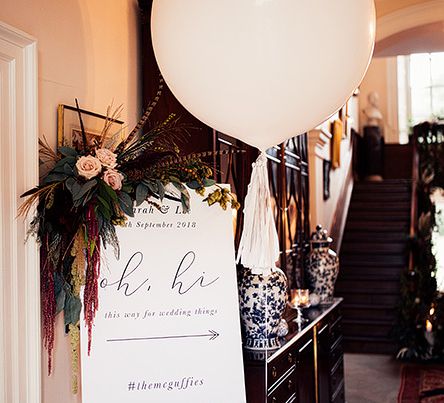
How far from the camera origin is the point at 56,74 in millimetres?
2377

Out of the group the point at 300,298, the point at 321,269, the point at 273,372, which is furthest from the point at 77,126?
the point at 321,269

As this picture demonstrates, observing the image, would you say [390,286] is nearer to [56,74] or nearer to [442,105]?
[442,105]

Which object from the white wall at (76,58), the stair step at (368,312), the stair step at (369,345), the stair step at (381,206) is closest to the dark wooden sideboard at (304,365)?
the white wall at (76,58)

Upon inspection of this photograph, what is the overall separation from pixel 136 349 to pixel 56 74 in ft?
3.08

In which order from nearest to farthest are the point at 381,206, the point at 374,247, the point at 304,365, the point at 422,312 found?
the point at 304,365, the point at 422,312, the point at 374,247, the point at 381,206

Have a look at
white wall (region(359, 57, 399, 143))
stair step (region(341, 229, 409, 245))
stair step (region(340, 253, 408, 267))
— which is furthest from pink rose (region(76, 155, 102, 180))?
white wall (region(359, 57, 399, 143))

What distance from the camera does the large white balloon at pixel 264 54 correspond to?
200 centimetres

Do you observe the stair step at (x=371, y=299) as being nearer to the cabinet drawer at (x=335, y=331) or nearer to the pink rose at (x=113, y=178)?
the cabinet drawer at (x=335, y=331)

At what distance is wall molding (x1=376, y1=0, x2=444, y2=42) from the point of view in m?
5.73

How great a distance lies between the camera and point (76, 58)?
8.22 feet

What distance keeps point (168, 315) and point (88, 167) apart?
56 centimetres

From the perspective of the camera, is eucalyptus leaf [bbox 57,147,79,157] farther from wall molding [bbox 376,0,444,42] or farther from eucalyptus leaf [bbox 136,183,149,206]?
wall molding [bbox 376,0,444,42]

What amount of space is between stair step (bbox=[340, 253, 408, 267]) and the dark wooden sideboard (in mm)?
3357

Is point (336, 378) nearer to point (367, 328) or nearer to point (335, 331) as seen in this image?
point (335, 331)
